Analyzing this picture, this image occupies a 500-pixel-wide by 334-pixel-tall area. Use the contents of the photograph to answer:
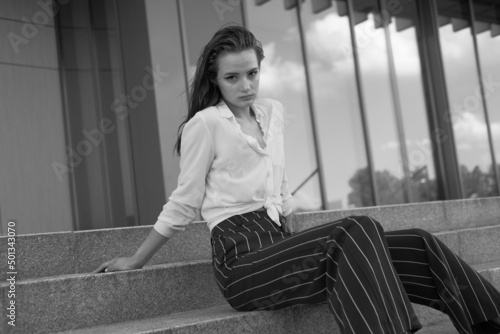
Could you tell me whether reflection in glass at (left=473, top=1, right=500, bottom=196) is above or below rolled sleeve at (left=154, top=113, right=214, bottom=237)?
above

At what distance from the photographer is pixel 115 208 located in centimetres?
714

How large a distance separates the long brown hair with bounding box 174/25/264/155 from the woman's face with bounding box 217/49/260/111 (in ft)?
0.11

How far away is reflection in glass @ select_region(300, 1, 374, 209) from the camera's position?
823 centimetres

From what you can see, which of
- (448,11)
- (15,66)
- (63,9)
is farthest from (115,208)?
(448,11)

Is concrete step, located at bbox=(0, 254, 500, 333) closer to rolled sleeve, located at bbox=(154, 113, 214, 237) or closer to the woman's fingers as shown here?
the woman's fingers

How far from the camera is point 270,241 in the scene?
2656 millimetres

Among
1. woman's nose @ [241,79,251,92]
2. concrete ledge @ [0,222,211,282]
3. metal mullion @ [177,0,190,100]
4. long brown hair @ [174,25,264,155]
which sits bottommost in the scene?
concrete ledge @ [0,222,211,282]

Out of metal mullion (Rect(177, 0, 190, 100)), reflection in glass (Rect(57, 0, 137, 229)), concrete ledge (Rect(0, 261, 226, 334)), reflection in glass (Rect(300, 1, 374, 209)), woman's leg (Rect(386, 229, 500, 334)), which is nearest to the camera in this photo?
woman's leg (Rect(386, 229, 500, 334))

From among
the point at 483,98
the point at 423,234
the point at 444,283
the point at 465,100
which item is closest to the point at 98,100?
the point at 423,234

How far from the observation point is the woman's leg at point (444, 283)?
8.14ft

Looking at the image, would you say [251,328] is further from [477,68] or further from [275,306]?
[477,68]

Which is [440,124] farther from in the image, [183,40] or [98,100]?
[98,100]

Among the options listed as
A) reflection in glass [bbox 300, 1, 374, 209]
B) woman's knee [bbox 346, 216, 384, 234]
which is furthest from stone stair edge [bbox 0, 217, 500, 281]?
reflection in glass [bbox 300, 1, 374, 209]

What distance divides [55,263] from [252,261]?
1.23m
